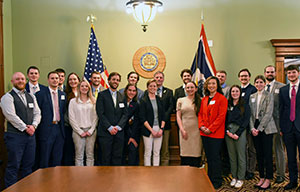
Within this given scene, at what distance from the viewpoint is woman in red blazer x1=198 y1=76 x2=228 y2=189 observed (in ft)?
13.0

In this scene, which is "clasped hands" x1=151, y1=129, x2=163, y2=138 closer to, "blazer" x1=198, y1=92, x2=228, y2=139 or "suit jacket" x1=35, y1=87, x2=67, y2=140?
"blazer" x1=198, y1=92, x2=228, y2=139

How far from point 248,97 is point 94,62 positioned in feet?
9.16

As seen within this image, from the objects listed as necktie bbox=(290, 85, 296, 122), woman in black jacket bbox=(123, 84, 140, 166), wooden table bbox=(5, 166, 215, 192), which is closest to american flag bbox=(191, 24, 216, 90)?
woman in black jacket bbox=(123, 84, 140, 166)

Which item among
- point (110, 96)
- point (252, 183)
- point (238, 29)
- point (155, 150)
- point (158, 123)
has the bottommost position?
point (252, 183)

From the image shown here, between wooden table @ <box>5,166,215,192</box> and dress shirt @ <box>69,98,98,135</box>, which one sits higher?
dress shirt @ <box>69,98,98,135</box>

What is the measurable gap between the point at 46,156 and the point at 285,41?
15.4ft

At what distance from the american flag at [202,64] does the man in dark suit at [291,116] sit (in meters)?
1.45

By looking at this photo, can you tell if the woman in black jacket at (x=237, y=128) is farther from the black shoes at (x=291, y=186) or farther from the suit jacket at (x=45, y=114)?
the suit jacket at (x=45, y=114)

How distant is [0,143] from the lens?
5.07 m

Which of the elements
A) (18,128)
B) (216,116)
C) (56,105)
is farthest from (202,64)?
(18,128)

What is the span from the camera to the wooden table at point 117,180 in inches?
72.9

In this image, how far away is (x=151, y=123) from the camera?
4.30 m

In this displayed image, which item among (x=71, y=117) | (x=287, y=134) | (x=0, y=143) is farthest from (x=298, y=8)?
(x=0, y=143)

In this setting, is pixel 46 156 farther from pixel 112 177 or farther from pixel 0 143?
pixel 112 177
